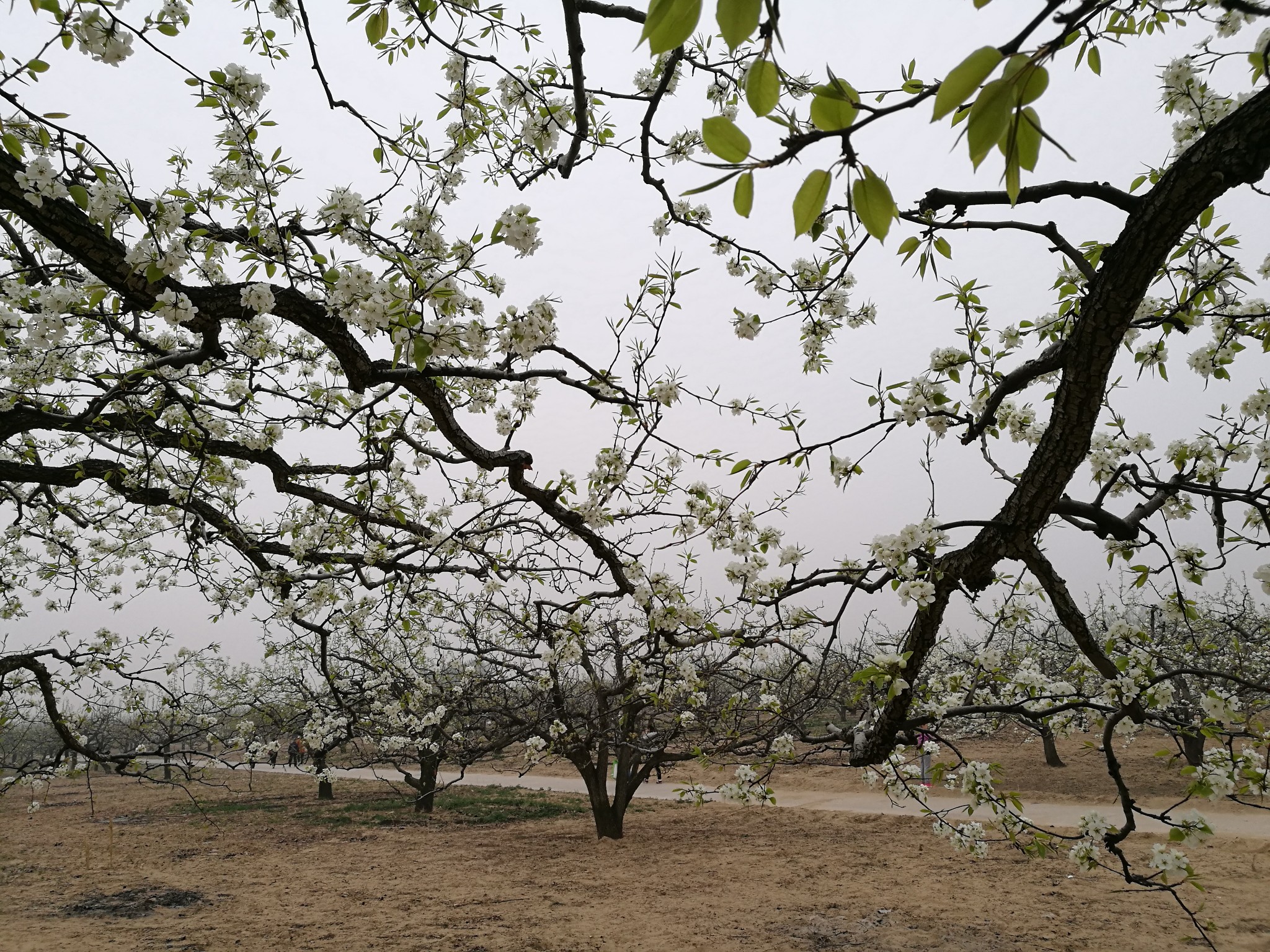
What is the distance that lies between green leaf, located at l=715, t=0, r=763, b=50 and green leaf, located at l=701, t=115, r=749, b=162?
73mm

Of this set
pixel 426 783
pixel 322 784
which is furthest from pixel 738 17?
pixel 322 784

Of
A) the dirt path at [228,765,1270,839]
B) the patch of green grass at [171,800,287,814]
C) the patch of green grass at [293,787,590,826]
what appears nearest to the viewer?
the dirt path at [228,765,1270,839]

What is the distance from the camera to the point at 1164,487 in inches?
101

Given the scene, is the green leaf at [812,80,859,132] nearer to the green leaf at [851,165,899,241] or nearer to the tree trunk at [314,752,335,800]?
the green leaf at [851,165,899,241]

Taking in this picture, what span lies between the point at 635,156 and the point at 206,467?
358 centimetres

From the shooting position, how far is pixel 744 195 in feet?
2.00

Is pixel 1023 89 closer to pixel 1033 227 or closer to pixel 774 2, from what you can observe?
pixel 774 2

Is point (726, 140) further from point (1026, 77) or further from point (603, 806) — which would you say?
point (603, 806)

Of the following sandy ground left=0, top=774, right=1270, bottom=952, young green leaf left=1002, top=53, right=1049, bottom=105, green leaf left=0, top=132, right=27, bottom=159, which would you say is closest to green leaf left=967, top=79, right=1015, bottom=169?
young green leaf left=1002, top=53, right=1049, bottom=105

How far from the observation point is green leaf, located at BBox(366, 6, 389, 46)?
5.59ft

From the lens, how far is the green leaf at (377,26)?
1.71m

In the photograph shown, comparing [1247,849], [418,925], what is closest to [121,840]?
[418,925]

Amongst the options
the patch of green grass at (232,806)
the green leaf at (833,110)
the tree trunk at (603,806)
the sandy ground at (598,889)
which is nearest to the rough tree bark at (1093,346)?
the green leaf at (833,110)

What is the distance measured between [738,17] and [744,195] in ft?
0.51
